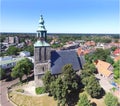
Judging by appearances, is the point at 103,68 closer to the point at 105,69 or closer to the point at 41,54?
the point at 105,69

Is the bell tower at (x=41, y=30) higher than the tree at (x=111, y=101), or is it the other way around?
the bell tower at (x=41, y=30)

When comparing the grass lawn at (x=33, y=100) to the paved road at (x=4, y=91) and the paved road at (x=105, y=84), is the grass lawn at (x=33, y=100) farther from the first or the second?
the paved road at (x=105, y=84)

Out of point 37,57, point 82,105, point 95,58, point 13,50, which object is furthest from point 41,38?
point 13,50

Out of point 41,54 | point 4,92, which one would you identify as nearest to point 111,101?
point 41,54

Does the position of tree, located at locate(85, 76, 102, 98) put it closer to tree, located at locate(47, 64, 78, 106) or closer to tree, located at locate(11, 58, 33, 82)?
tree, located at locate(47, 64, 78, 106)

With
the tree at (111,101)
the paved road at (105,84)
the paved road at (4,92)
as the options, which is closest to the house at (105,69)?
the paved road at (105,84)

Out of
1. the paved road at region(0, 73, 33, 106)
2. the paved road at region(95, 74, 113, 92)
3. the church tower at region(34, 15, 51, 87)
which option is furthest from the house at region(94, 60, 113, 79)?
the paved road at region(0, 73, 33, 106)

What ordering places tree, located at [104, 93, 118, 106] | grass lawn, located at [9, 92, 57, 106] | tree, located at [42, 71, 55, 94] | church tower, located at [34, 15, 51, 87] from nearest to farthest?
tree, located at [104, 93, 118, 106]
grass lawn, located at [9, 92, 57, 106]
tree, located at [42, 71, 55, 94]
church tower, located at [34, 15, 51, 87]
